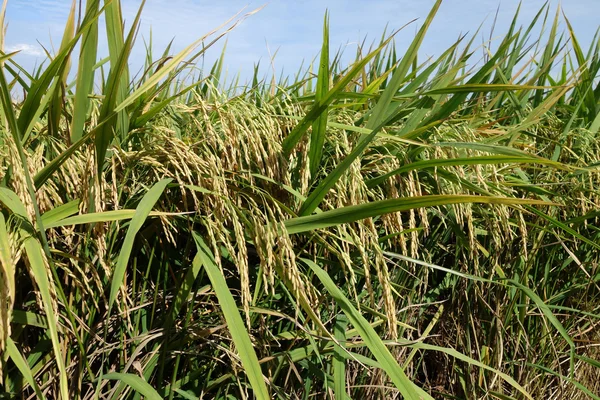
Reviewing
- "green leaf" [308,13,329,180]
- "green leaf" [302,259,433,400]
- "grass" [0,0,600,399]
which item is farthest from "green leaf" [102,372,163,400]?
"green leaf" [308,13,329,180]

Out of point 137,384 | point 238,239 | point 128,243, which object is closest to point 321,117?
point 238,239

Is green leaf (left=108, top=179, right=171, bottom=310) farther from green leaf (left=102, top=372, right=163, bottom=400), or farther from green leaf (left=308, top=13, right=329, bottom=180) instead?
green leaf (left=308, top=13, right=329, bottom=180)

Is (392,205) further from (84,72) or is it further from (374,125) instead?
(84,72)

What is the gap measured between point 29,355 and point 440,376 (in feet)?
3.67

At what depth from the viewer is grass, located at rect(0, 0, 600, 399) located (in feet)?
3.39

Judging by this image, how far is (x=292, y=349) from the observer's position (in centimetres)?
136

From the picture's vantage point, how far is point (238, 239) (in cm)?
102

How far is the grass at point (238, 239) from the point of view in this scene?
1.03 m

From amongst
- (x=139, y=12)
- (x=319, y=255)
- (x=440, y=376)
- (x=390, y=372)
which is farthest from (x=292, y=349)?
(x=139, y=12)

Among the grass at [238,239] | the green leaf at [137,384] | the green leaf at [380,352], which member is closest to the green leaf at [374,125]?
the grass at [238,239]

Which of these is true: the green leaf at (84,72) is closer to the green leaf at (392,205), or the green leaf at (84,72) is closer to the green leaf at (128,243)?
the green leaf at (128,243)

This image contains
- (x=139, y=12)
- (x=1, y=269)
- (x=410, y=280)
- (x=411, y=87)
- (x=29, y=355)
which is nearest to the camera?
(x=1, y=269)

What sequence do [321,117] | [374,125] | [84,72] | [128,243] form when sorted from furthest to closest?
[374,125] < [321,117] < [84,72] < [128,243]

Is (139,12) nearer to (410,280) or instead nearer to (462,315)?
(410,280)
